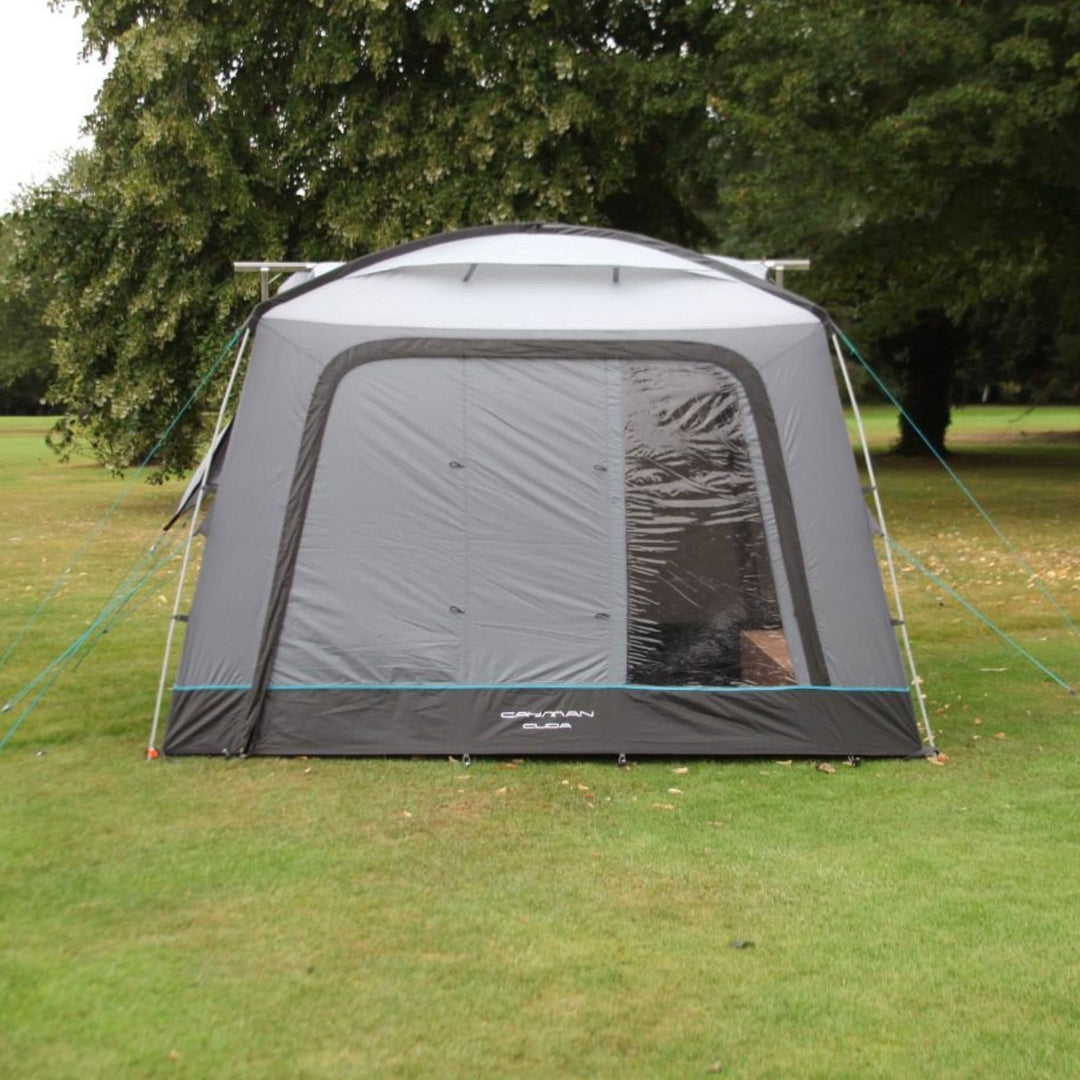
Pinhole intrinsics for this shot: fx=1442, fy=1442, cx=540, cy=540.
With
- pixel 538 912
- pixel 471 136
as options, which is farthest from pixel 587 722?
pixel 471 136

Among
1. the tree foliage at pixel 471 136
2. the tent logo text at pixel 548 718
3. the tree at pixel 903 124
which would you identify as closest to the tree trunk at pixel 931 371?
the tree at pixel 903 124

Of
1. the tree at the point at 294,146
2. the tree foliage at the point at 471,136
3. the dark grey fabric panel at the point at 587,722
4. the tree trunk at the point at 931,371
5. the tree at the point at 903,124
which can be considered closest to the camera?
the dark grey fabric panel at the point at 587,722

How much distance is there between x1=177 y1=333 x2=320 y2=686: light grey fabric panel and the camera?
650 cm

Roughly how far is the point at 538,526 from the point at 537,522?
2cm

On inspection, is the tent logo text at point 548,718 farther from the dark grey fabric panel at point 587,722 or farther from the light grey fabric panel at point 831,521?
the light grey fabric panel at point 831,521

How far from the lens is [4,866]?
5066 millimetres

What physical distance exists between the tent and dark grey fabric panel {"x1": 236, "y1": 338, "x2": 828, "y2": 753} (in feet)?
0.03

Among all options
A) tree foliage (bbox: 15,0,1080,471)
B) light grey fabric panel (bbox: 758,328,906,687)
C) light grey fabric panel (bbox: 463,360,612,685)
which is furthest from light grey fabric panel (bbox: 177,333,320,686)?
tree foliage (bbox: 15,0,1080,471)

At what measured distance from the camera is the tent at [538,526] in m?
6.50

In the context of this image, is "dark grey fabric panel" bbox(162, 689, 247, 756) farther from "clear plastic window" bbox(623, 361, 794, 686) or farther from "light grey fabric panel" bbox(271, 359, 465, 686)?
"clear plastic window" bbox(623, 361, 794, 686)

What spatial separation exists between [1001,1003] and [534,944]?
1.36 meters

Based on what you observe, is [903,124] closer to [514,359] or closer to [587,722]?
[514,359]

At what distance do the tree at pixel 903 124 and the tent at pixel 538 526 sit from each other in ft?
29.0

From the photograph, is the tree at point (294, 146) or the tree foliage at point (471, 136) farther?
the tree at point (294, 146)
